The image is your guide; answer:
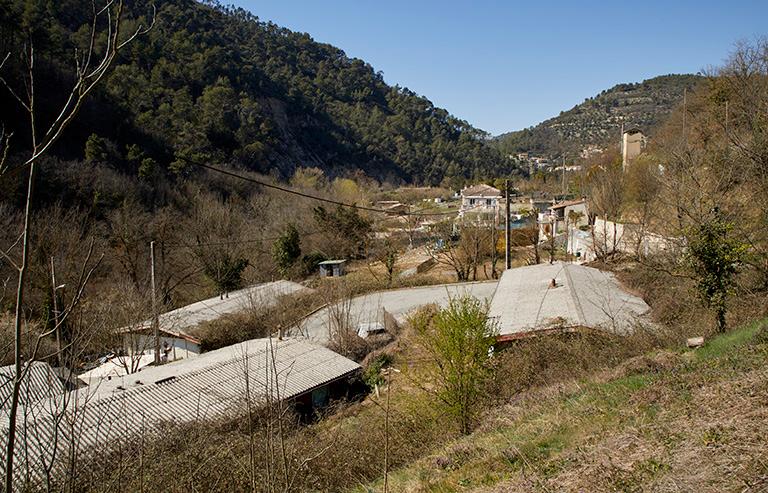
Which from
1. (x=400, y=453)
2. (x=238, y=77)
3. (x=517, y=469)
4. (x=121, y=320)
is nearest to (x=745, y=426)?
(x=517, y=469)

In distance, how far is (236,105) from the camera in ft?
198

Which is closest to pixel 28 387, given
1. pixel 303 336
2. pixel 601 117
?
pixel 303 336

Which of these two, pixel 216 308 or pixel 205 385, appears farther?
pixel 216 308

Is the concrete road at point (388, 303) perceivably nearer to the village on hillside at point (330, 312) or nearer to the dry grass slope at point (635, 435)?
the village on hillside at point (330, 312)

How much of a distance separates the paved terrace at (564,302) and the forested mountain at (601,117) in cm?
10176

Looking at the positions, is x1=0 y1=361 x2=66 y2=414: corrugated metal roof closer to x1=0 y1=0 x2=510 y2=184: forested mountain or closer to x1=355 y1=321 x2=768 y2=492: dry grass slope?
x1=0 y1=0 x2=510 y2=184: forested mountain

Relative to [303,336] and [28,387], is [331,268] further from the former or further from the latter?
[28,387]

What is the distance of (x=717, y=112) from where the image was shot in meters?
26.6

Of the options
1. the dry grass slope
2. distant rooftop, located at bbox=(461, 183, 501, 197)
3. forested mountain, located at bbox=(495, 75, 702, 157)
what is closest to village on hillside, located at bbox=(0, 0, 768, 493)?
the dry grass slope

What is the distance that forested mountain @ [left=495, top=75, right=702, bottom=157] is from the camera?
4692 inches

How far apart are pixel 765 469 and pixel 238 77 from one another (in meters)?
71.0

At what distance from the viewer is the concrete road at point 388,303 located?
21133 mm

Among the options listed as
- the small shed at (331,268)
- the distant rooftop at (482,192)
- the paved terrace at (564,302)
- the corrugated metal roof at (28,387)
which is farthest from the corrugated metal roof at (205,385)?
the distant rooftop at (482,192)

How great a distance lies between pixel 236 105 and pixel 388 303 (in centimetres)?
4325
